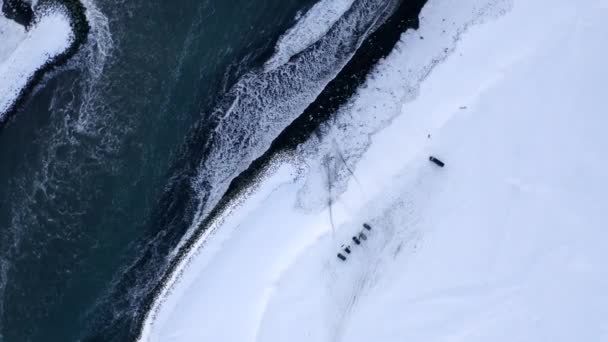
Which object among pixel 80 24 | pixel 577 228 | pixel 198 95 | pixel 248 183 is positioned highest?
pixel 80 24

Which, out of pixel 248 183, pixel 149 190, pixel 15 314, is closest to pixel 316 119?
pixel 248 183

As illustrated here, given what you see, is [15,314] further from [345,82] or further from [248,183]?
[345,82]

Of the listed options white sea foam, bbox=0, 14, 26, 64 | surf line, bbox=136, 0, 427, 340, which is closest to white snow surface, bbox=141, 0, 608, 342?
surf line, bbox=136, 0, 427, 340

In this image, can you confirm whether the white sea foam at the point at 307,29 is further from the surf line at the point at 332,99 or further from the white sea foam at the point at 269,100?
the surf line at the point at 332,99

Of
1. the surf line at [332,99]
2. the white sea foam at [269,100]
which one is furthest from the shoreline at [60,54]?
the surf line at [332,99]

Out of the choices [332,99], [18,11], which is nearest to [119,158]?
[18,11]

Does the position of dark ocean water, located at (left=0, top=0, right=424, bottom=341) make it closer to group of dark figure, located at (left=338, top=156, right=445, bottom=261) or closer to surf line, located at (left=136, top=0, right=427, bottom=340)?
surf line, located at (left=136, top=0, right=427, bottom=340)

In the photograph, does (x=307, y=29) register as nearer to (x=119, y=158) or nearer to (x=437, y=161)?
(x=437, y=161)
